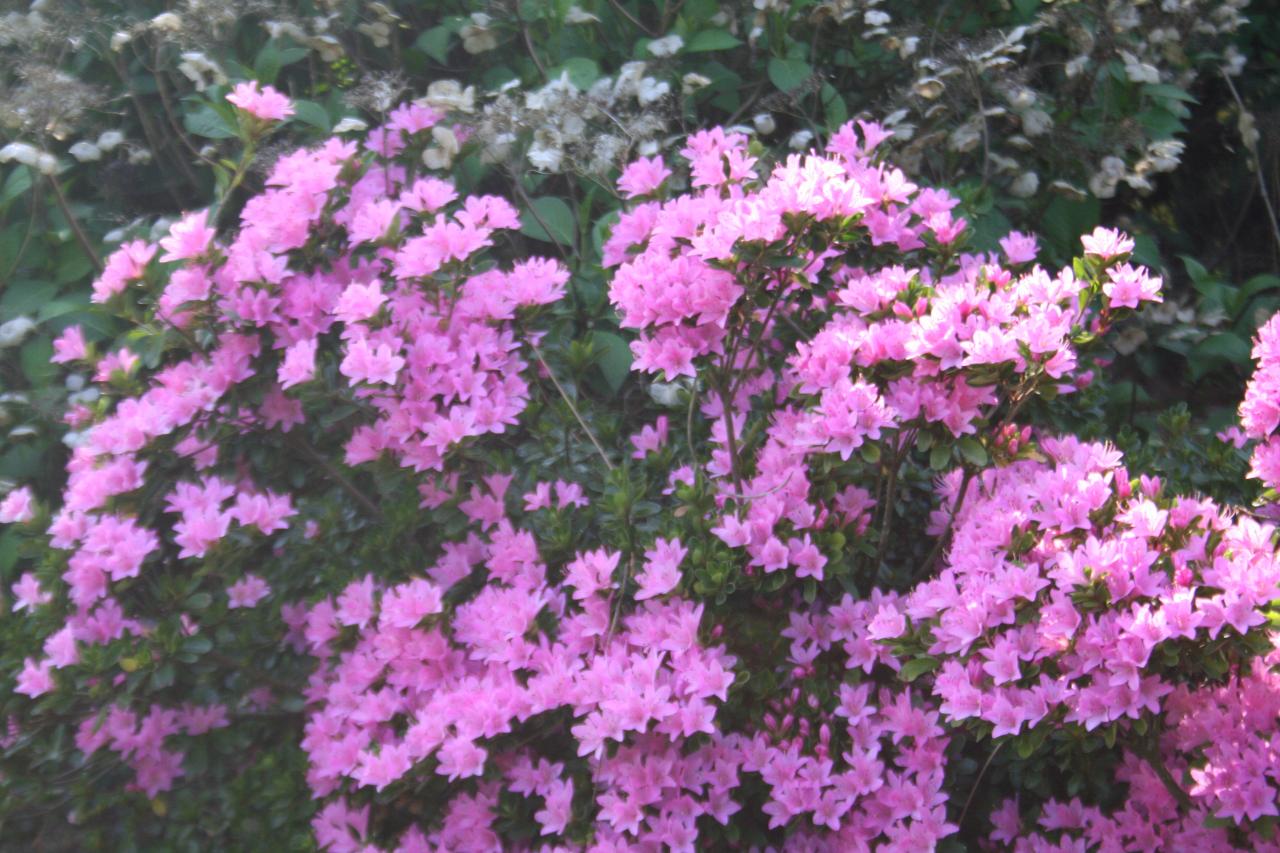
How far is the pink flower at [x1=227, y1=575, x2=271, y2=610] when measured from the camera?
2.46m

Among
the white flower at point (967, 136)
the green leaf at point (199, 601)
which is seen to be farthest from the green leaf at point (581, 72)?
the green leaf at point (199, 601)

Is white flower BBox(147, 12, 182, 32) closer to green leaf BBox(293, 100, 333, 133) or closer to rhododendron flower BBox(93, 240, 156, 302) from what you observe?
green leaf BBox(293, 100, 333, 133)

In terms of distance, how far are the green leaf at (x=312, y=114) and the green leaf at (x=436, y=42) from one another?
428 mm

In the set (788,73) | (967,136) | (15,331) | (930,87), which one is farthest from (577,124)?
(15,331)

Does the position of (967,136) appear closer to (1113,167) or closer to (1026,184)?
(1026,184)

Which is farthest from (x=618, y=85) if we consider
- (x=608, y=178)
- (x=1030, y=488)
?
(x=1030, y=488)

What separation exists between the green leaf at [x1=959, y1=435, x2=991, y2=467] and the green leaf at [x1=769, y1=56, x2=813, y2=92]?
168cm

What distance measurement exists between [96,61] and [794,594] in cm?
289

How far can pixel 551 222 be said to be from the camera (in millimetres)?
3174

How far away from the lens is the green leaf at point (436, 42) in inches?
139

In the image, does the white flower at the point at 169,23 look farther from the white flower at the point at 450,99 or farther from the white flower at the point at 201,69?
the white flower at the point at 450,99

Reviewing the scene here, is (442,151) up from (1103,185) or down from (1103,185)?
up

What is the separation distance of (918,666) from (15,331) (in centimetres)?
245

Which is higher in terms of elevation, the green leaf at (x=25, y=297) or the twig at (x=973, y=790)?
the green leaf at (x=25, y=297)
